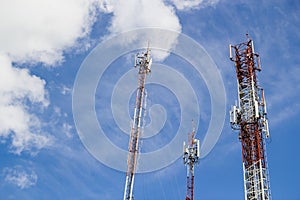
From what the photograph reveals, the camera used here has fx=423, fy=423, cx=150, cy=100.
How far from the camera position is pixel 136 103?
59500 millimetres

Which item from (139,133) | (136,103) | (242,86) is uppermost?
(242,86)

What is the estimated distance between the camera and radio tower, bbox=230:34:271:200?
55.2m

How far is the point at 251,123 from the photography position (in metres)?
59.1

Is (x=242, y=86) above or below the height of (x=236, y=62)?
below

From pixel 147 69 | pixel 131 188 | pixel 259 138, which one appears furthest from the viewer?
pixel 147 69

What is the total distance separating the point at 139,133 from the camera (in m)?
57.6

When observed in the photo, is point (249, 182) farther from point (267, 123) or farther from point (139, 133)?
point (139, 133)

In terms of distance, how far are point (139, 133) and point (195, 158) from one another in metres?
16.0

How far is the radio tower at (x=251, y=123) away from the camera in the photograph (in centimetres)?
5516

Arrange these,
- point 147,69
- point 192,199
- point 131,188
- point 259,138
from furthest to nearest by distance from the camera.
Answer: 1. point 192,199
2. point 147,69
3. point 259,138
4. point 131,188

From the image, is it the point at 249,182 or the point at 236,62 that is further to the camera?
the point at 236,62

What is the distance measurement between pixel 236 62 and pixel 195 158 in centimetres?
1711

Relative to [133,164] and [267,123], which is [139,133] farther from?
[267,123]

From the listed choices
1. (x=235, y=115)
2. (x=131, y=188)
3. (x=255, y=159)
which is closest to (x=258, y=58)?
(x=235, y=115)
